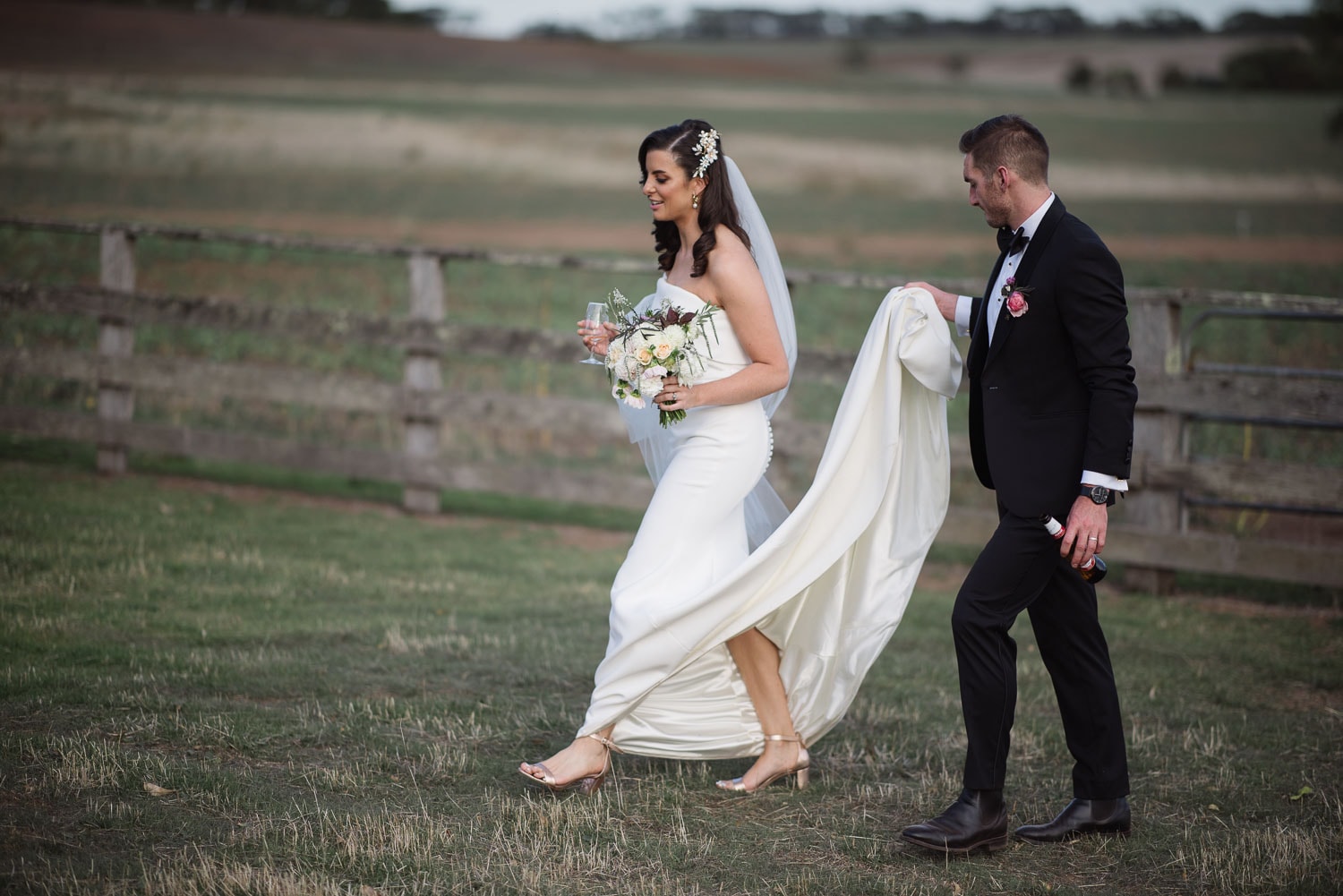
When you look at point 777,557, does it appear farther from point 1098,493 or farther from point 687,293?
point 1098,493

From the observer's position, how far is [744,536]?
16.5 feet

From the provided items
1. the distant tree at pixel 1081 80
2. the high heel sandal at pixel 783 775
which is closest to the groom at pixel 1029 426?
the high heel sandal at pixel 783 775

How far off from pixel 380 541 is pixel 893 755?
4.72 m

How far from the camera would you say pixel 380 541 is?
29.9 feet

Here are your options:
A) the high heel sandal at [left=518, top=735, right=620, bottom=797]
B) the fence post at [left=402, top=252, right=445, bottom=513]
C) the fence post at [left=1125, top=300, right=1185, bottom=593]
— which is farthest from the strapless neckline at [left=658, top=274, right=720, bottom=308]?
the fence post at [left=402, top=252, right=445, bottom=513]

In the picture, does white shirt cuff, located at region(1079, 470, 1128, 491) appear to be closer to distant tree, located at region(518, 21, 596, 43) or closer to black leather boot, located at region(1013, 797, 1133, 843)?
black leather boot, located at region(1013, 797, 1133, 843)

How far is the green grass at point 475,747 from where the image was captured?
161 inches

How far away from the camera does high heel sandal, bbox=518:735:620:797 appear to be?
4633mm

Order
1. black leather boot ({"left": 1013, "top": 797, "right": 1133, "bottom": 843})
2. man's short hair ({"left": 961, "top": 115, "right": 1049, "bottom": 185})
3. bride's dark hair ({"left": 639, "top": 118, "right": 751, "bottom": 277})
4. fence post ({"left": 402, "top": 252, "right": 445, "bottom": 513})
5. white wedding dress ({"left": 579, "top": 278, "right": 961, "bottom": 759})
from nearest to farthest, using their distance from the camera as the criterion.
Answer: man's short hair ({"left": 961, "top": 115, "right": 1049, "bottom": 185}), black leather boot ({"left": 1013, "top": 797, "right": 1133, "bottom": 843}), white wedding dress ({"left": 579, "top": 278, "right": 961, "bottom": 759}), bride's dark hair ({"left": 639, "top": 118, "right": 751, "bottom": 277}), fence post ({"left": 402, "top": 252, "right": 445, "bottom": 513})

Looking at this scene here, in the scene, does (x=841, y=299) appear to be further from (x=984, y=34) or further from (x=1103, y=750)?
(x=984, y=34)

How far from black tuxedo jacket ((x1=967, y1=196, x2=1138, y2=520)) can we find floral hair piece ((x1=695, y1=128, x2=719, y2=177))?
1152mm

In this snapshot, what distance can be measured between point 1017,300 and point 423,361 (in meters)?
6.54

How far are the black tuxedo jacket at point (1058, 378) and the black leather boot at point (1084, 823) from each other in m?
1.05

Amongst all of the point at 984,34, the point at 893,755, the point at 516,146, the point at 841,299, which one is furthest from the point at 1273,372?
the point at 984,34
